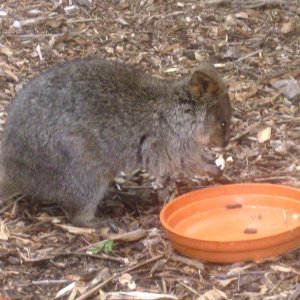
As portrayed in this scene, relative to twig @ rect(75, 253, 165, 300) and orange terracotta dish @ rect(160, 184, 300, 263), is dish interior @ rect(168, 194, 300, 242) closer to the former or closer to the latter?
orange terracotta dish @ rect(160, 184, 300, 263)

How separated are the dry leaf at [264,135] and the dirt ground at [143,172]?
0.02 metres

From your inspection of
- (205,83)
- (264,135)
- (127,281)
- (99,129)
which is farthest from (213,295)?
(264,135)

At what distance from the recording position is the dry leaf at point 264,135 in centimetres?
803

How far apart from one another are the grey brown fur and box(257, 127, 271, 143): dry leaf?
702mm

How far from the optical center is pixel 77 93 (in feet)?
22.7

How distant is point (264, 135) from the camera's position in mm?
8086

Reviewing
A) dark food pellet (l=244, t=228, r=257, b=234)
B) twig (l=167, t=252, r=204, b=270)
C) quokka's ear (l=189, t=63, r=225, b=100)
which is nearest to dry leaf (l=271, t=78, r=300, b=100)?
quokka's ear (l=189, t=63, r=225, b=100)

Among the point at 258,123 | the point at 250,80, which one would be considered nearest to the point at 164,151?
the point at 258,123

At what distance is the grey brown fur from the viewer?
22.5ft

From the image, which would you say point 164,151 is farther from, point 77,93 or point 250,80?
point 250,80

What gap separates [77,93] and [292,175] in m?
1.78

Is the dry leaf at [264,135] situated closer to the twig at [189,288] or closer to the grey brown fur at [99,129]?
the grey brown fur at [99,129]

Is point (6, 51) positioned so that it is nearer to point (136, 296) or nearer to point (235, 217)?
point (235, 217)

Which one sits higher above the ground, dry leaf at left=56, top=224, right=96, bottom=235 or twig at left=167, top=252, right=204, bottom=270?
twig at left=167, top=252, right=204, bottom=270
